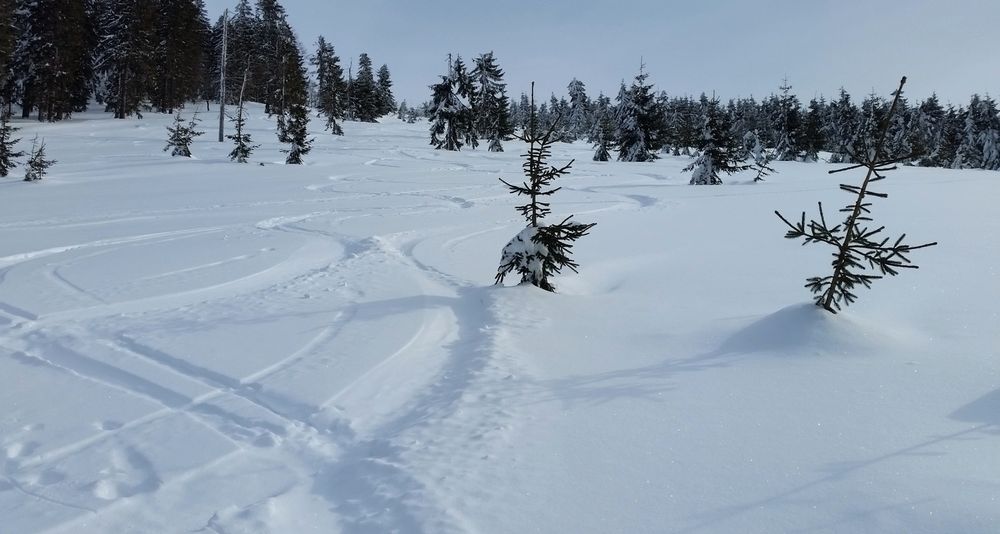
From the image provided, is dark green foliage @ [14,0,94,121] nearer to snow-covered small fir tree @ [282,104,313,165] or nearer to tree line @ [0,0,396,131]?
tree line @ [0,0,396,131]

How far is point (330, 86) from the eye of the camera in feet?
144

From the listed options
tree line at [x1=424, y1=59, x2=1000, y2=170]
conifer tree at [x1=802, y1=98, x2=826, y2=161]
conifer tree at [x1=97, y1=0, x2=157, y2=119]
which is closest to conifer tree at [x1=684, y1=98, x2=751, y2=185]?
tree line at [x1=424, y1=59, x2=1000, y2=170]

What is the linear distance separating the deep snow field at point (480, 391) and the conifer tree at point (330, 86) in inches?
1401

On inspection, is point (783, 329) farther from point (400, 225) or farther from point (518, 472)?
point (400, 225)

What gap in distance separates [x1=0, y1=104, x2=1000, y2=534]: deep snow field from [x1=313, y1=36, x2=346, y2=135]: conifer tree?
35.6 meters

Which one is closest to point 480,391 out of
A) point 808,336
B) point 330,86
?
point 808,336

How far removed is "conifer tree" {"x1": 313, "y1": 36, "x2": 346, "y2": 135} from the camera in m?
42.7

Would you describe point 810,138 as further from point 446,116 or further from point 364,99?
point 364,99

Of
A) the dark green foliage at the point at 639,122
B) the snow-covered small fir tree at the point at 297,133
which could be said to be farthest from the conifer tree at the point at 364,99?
the snow-covered small fir tree at the point at 297,133

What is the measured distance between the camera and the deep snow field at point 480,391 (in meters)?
2.68

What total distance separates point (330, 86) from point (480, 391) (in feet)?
146

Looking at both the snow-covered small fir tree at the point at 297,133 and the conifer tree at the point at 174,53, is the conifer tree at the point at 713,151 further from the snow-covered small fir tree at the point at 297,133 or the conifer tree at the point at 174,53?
the conifer tree at the point at 174,53

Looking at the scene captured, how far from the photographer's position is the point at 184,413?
12.3 feet

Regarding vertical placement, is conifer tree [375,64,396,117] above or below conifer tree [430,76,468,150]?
above
